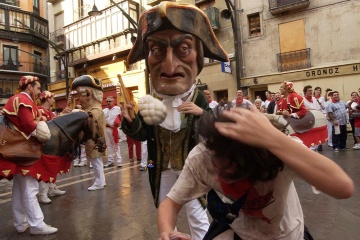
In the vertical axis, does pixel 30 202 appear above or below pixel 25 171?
below

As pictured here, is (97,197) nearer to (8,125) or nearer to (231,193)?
(8,125)

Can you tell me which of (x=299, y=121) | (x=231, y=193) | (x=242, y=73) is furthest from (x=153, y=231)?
(x=242, y=73)

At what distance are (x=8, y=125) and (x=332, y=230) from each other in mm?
3666

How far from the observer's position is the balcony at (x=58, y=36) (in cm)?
2404

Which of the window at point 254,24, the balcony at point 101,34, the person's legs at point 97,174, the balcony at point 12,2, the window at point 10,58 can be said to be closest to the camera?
the person's legs at point 97,174

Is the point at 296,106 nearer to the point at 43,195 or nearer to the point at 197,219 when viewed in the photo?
the point at 197,219

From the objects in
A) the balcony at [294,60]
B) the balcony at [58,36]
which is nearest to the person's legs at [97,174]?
the balcony at [294,60]

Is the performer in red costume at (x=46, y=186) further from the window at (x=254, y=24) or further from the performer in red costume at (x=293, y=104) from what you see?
the window at (x=254, y=24)

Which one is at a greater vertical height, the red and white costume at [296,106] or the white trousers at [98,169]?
the red and white costume at [296,106]

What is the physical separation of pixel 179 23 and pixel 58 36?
983 inches

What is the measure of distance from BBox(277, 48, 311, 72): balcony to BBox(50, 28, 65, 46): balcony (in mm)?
16910

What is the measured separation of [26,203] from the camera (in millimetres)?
3426

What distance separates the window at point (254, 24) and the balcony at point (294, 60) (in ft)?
6.15

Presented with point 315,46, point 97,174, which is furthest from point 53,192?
point 315,46
